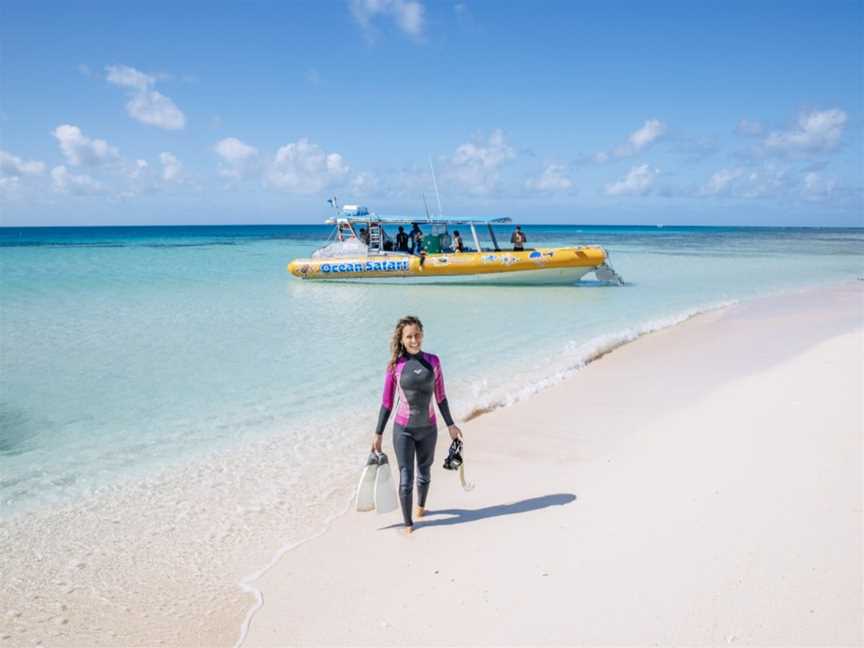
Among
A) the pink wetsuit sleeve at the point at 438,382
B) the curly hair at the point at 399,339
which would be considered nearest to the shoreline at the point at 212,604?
the pink wetsuit sleeve at the point at 438,382

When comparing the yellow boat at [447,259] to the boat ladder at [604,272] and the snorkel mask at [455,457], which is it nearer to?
the boat ladder at [604,272]

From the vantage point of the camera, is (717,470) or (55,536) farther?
(717,470)

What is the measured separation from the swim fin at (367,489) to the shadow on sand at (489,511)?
0.21 metres

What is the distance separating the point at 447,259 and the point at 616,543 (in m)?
16.2

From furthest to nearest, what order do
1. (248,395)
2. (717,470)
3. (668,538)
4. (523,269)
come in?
(523,269) → (248,395) → (717,470) → (668,538)

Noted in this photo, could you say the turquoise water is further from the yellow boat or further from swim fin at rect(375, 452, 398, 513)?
swim fin at rect(375, 452, 398, 513)

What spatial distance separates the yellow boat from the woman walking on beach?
15.0 metres

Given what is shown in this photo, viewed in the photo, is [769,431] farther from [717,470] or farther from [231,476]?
[231,476]

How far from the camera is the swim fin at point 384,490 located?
14.4 ft

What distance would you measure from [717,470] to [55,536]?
4644 mm

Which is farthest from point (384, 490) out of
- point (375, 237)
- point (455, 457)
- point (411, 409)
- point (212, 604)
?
point (375, 237)

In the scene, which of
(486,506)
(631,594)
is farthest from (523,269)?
(631,594)

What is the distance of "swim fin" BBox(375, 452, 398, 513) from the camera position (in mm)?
4387

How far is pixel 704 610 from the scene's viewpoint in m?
3.14
